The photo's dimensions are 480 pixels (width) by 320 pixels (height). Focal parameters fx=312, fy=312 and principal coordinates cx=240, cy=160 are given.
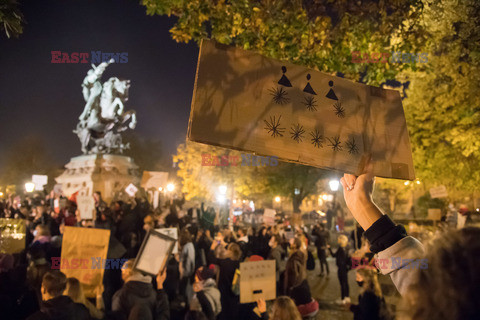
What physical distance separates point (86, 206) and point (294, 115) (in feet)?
32.7

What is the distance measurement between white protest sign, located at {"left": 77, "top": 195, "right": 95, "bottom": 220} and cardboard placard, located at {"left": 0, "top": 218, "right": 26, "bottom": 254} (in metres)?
3.50

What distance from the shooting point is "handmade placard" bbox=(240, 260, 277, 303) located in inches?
206

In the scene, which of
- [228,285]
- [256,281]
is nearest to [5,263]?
[228,285]

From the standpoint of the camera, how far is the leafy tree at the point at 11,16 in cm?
315

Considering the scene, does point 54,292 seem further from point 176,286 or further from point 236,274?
point 176,286

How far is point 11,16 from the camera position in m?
3.20

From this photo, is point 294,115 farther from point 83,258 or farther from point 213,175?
point 213,175

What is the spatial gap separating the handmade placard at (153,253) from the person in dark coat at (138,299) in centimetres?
12

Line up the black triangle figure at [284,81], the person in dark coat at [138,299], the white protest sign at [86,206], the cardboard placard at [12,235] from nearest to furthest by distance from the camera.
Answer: the black triangle figure at [284,81]
the person in dark coat at [138,299]
the cardboard placard at [12,235]
the white protest sign at [86,206]

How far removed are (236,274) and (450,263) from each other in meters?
5.15

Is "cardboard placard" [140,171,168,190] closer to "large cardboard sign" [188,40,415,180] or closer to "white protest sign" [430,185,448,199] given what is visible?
"white protest sign" [430,185,448,199]

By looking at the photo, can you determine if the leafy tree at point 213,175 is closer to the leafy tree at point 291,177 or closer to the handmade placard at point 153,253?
the leafy tree at point 291,177

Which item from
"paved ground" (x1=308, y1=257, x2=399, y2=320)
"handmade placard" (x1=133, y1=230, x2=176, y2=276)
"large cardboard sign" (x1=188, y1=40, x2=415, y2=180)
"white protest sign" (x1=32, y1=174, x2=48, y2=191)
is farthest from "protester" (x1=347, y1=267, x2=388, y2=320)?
"white protest sign" (x1=32, y1=174, x2=48, y2=191)

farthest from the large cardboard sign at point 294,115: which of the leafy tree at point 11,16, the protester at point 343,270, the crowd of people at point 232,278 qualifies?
the protester at point 343,270
